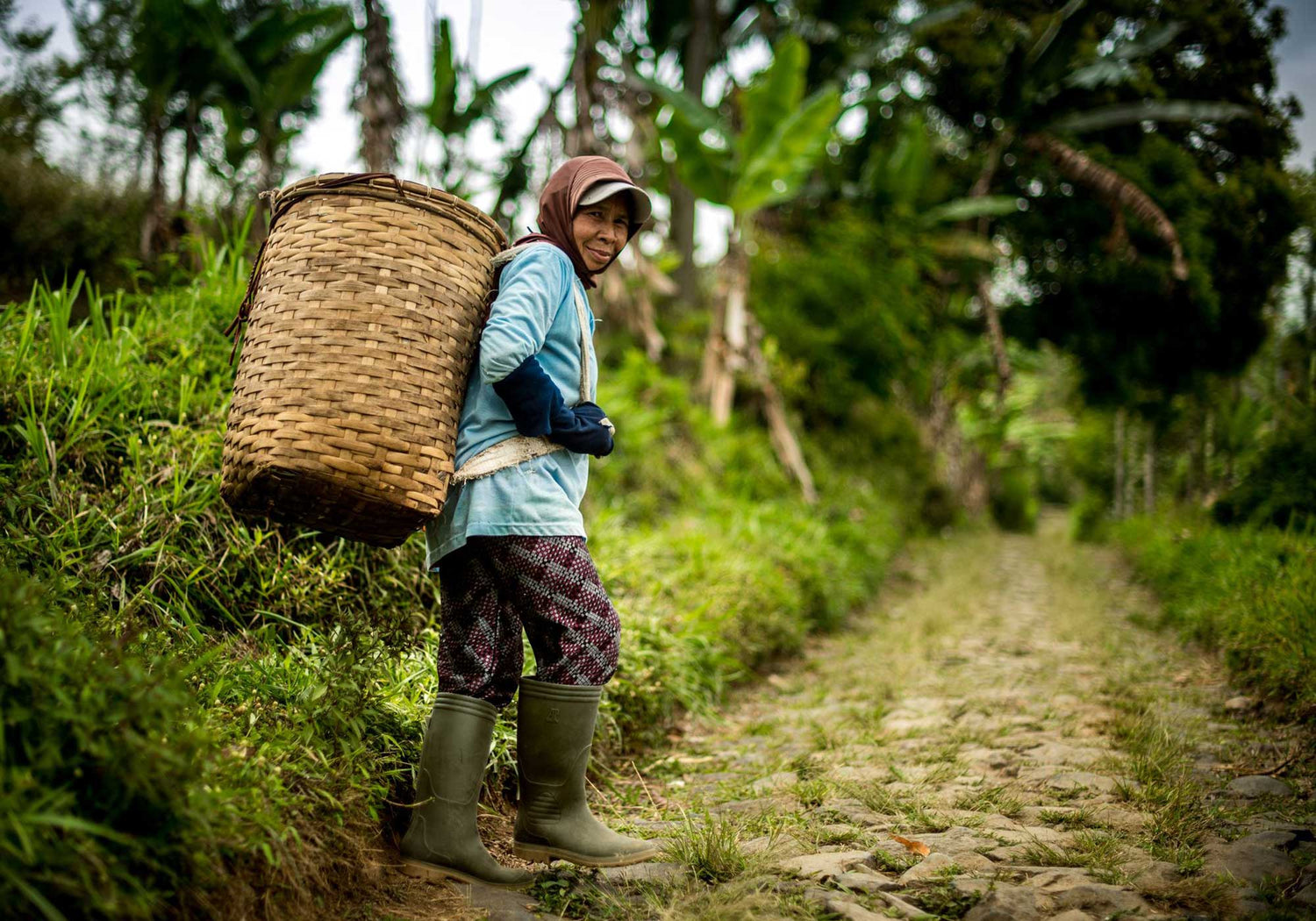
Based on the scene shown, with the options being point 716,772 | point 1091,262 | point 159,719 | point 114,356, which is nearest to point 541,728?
point 159,719

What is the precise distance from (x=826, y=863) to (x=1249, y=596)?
364cm

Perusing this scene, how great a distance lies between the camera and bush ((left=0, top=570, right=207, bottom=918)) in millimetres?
1381

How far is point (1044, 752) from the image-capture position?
3174 mm

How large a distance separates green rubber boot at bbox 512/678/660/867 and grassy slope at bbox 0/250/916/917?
0.39m

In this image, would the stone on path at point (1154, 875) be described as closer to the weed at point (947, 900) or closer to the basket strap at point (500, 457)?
the weed at point (947, 900)

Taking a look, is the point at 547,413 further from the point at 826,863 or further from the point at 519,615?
the point at 826,863

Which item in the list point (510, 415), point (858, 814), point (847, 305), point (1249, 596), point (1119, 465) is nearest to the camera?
point (510, 415)

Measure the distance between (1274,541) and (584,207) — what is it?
5.34m

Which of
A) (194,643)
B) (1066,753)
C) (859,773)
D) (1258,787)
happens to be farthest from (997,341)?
(194,643)

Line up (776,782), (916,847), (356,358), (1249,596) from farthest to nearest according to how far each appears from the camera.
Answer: (1249,596) → (776,782) → (916,847) → (356,358)

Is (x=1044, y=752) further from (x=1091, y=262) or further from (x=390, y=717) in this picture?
(x=1091, y=262)

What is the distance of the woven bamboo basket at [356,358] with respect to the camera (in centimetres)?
194

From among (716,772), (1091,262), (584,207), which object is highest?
(1091,262)

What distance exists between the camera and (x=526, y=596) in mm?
2170
